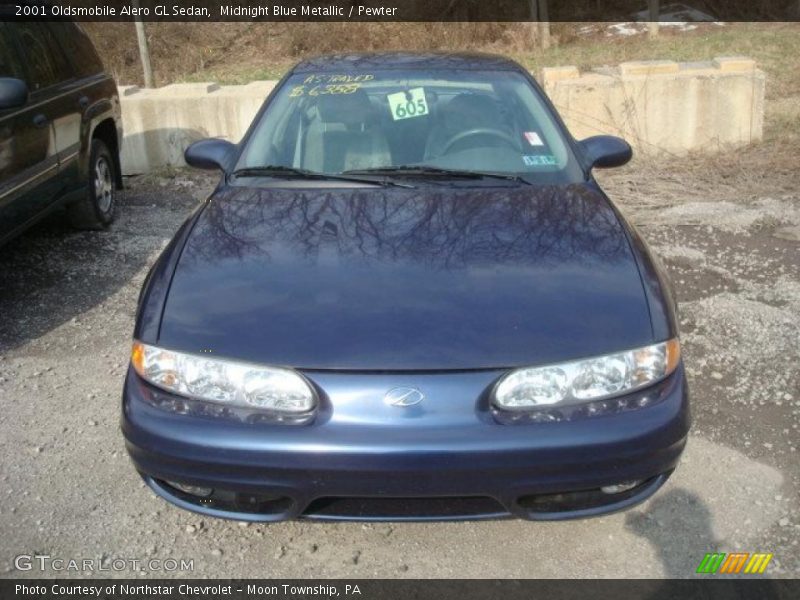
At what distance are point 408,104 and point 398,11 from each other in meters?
13.0

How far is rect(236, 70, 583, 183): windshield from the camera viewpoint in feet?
11.6

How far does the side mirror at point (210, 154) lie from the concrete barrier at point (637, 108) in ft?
14.4

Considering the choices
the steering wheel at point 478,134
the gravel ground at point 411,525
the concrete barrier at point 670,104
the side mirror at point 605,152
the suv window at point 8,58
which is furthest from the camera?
the concrete barrier at point 670,104

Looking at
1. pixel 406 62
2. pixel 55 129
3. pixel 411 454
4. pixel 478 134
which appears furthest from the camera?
pixel 55 129

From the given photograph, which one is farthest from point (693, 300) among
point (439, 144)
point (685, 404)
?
point (685, 404)

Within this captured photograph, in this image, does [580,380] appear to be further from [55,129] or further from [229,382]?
[55,129]

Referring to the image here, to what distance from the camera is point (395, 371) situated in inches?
91.4

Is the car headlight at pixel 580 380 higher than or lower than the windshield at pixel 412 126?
lower

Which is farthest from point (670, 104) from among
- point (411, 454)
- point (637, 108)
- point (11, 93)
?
point (411, 454)

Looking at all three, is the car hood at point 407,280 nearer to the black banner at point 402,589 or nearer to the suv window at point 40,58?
the black banner at point 402,589

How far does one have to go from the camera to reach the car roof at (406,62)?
4.08 m

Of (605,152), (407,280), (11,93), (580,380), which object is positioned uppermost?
(11,93)

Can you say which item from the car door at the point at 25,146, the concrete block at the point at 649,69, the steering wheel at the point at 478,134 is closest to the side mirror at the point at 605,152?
the steering wheel at the point at 478,134

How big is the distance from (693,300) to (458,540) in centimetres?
242
